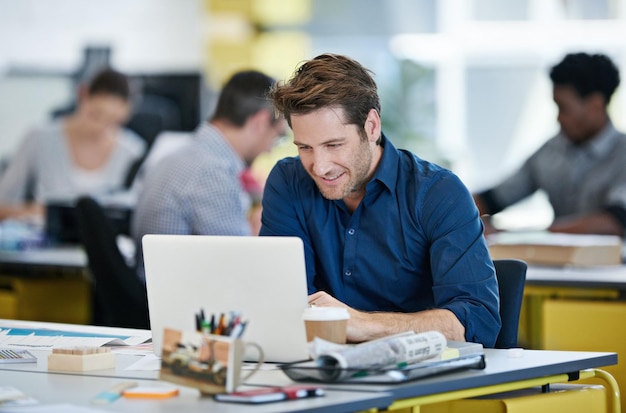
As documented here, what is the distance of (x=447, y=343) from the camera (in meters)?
2.25

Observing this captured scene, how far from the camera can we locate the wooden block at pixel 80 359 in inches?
86.1

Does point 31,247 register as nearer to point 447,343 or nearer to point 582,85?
point 582,85

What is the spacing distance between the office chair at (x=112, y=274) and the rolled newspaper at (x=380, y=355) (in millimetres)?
2031

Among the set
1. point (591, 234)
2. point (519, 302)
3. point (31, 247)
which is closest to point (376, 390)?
point (519, 302)

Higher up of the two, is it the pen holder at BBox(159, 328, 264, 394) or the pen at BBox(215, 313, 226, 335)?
the pen at BBox(215, 313, 226, 335)

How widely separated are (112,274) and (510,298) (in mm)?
1785

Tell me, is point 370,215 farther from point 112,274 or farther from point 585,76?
point 585,76

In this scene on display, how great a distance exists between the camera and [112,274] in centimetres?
398

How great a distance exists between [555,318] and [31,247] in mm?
2494

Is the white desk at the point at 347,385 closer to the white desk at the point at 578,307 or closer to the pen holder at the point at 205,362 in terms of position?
the pen holder at the point at 205,362

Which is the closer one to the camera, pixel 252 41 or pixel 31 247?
pixel 31 247

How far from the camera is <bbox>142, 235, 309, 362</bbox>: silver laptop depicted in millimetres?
2025

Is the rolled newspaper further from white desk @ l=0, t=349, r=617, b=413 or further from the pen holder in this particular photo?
the pen holder

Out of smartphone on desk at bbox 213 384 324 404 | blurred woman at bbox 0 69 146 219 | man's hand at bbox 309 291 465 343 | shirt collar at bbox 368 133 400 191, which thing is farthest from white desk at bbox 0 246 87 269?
smartphone on desk at bbox 213 384 324 404
